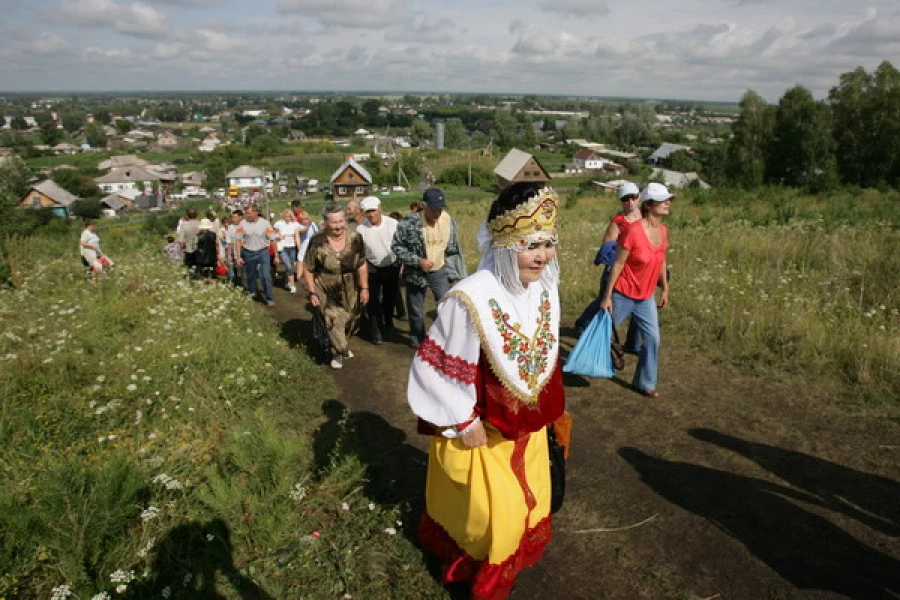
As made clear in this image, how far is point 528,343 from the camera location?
289cm

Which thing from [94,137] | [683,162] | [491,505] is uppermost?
[94,137]

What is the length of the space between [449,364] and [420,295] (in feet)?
13.4

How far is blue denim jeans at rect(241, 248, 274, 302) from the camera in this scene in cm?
932

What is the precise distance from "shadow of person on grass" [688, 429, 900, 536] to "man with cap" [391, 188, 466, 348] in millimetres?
3589

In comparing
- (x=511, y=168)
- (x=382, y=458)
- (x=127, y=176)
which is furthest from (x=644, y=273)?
(x=127, y=176)

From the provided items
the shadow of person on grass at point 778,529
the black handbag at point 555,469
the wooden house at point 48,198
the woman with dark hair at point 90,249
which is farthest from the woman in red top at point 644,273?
the wooden house at point 48,198

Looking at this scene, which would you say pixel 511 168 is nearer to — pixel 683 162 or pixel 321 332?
pixel 321 332

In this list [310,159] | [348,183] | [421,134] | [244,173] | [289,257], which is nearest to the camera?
[289,257]

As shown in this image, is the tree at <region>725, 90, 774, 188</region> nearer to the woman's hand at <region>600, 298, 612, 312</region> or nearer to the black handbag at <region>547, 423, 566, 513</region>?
the woman's hand at <region>600, 298, 612, 312</region>

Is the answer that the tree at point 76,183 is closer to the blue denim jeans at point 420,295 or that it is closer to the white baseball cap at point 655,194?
the blue denim jeans at point 420,295

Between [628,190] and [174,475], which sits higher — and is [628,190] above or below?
above

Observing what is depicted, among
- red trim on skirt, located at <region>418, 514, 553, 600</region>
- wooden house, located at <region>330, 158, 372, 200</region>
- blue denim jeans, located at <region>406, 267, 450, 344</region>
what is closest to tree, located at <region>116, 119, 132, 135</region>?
wooden house, located at <region>330, 158, 372, 200</region>

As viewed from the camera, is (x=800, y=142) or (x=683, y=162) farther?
(x=683, y=162)

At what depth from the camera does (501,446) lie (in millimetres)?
2891
